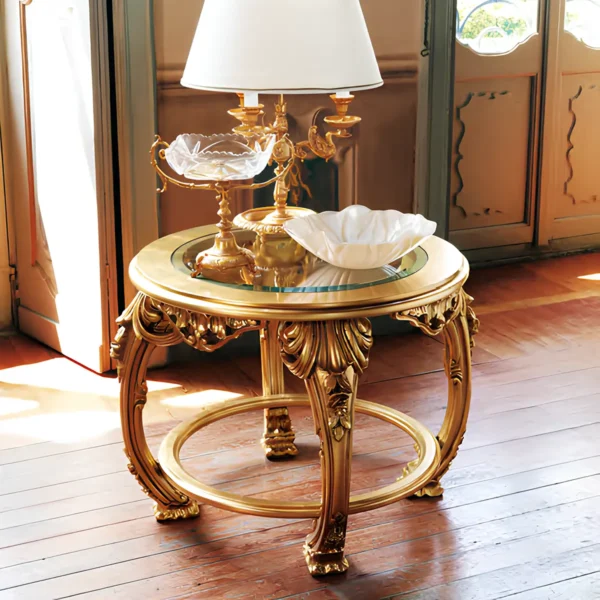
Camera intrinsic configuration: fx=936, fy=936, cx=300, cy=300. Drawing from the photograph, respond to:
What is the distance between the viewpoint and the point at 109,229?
312 centimetres

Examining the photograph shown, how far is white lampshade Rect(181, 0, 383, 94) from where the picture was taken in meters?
1.99

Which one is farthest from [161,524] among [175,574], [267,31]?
[267,31]


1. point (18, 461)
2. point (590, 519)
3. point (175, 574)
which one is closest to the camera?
point (175, 574)

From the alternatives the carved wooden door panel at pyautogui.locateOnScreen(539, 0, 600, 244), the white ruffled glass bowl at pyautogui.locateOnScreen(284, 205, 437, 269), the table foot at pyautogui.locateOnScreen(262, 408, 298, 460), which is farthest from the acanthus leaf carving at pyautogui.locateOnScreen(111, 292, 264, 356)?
Result: the carved wooden door panel at pyautogui.locateOnScreen(539, 0, 600, 244)

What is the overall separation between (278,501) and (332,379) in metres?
0.36

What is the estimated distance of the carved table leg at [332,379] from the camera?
1.91 metres

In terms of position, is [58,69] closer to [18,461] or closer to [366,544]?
[18,461]

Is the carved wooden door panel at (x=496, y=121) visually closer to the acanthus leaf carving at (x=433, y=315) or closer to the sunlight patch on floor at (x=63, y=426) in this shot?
the sunlight patch on floor at (x=63, y=426)

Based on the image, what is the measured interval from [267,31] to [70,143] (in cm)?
135

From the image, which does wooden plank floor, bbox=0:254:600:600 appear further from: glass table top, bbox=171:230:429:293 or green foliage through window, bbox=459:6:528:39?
green foliage through window, bbox=459:6:528:39

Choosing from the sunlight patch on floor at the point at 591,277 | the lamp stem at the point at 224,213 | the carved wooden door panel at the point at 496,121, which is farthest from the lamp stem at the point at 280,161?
the sunlight patch on floor at the point at 591,277

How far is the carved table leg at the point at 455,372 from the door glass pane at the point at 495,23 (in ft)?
7.46

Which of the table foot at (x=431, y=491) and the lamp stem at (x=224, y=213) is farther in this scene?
the table foot at (x=431, y=491)

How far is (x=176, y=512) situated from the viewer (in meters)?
2.36
